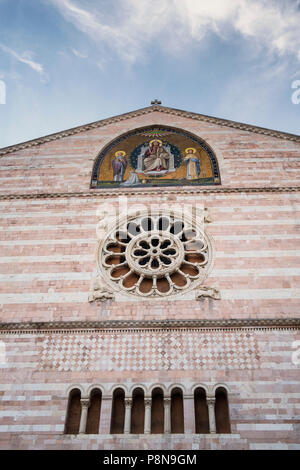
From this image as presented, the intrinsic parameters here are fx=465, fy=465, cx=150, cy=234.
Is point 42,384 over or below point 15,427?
over

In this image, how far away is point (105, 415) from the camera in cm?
835

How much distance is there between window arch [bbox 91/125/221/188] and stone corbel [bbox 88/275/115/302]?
10.7 feet

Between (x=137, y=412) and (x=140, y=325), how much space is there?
1663 millimetres

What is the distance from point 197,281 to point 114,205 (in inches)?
125

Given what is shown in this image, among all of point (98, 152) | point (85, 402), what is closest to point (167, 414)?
point (85, 402)

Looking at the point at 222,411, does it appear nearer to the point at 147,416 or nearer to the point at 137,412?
the point at 147,416

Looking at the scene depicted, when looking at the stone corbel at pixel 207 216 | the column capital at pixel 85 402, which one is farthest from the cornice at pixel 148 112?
the column capital at pixel 85 402

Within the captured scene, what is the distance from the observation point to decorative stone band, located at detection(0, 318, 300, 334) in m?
9.31

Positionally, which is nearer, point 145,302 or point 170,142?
point 145,302

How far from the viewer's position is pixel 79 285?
10273 mm

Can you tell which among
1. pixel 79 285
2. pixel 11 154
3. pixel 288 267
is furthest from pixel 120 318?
pixel 11 154

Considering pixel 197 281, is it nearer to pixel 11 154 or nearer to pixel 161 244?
pixel 161 244

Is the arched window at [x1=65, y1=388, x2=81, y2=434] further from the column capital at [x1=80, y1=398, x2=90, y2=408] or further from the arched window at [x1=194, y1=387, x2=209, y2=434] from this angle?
the arched window at [x1=194, y1=387, x2=209, y2=434]

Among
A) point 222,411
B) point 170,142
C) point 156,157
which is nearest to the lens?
point 222,411
